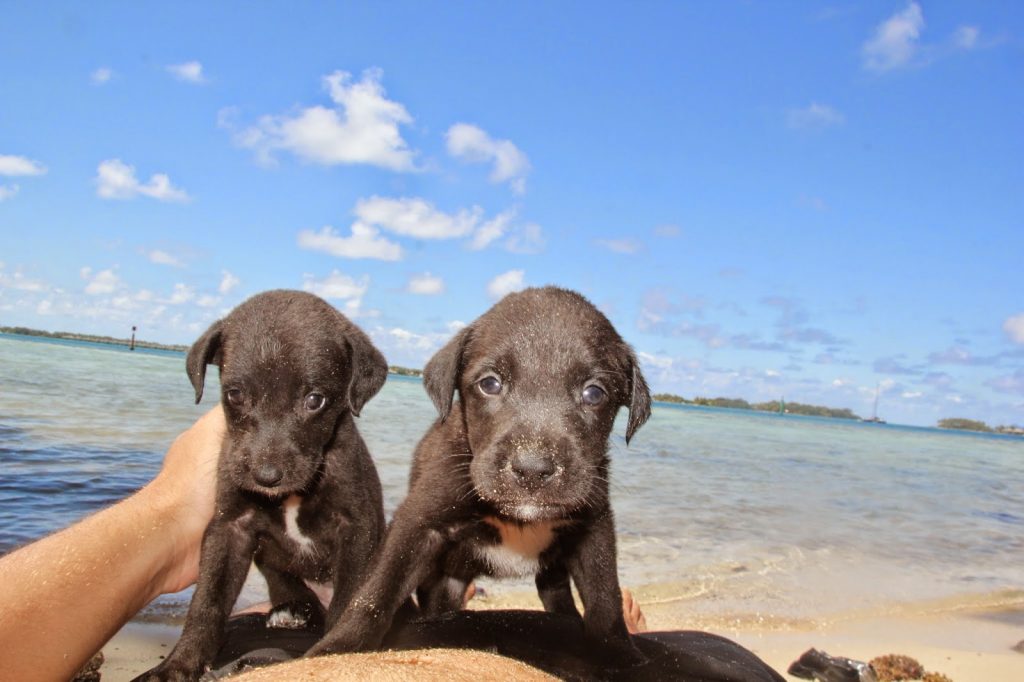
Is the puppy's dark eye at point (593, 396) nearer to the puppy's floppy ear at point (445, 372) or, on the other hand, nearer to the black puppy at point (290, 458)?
the puppy's floppy ear at point (445, 372)

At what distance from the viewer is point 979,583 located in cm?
1103

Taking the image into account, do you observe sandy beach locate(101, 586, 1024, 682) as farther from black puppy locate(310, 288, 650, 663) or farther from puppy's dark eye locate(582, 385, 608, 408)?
puppy's dark eye locate(582, 385, 608, 408)

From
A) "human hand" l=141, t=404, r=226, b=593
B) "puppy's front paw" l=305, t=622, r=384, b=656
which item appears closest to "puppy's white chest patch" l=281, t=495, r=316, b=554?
"human hand" l=141, t=404, r=226, b=593

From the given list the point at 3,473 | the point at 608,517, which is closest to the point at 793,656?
the point at 608,517

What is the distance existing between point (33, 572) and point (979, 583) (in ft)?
38.3

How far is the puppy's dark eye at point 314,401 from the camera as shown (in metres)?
4.21

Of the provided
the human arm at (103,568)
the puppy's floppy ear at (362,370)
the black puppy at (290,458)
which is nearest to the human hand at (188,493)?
the human arm at (103,568)

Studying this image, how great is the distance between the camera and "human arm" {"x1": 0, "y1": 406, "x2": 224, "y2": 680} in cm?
318

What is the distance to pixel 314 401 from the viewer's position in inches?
167

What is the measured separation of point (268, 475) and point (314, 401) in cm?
54

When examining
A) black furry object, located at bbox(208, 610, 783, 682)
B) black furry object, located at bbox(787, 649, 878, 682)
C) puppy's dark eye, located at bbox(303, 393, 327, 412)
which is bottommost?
black furry object, located at bbox(787, 649, 878, 682)

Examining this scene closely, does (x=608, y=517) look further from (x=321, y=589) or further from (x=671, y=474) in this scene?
(x=671, y=474)

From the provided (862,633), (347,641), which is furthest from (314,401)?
(862,633)

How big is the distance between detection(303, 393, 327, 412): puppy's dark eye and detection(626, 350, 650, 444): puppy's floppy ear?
162cm
